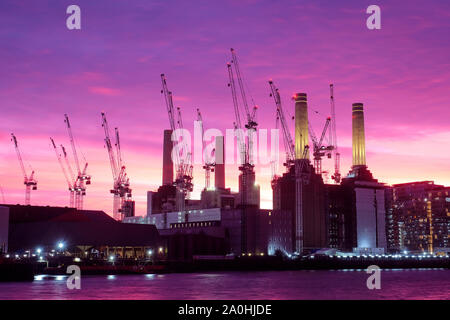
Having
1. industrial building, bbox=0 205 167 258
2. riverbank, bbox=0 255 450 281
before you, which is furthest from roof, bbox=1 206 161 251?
riverbank, bbox=0 255 450 281

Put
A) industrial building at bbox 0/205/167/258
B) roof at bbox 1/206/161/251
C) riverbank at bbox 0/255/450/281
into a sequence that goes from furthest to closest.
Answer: roof at bbox 1/206/161/251 → industrial building at bbox 0/205/167/258 → riverbank at bbox 0/255/450/281

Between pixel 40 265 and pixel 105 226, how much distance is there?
126 feet

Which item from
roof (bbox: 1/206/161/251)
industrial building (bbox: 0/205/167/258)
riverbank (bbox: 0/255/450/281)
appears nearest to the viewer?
riverbank (bbox: 0/255/450/281)

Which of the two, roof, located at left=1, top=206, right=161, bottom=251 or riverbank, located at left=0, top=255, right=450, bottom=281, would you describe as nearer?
riverbank, located at left=0, top=255, right=450, bottom=281

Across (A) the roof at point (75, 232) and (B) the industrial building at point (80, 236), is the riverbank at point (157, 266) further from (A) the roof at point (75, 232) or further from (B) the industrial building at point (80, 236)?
(A) the roof at point (75, 232)

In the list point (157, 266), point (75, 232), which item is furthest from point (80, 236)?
point (157, 266)

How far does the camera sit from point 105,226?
16062 cm

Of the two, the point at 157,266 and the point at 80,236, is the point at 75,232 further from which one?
the point at 157,266

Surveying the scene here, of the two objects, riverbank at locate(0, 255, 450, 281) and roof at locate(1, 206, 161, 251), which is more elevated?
roof at locate(1, 206, 161, 251)

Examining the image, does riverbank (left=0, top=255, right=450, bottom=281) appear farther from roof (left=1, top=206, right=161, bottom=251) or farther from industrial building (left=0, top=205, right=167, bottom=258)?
roof (left=1, top=206, right=161, bottom=251)

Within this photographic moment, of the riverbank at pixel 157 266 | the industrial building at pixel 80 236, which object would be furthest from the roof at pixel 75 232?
the riverbank at pixel 157 266
